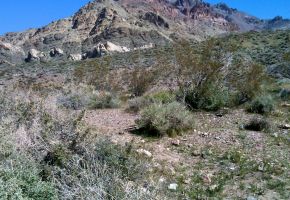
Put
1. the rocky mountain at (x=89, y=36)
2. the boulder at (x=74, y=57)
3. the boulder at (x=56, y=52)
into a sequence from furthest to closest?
the rocky mountain at (x=89, y=36)
the boulder at (x=56, y=52)
the boulder at (x=74, y=57)

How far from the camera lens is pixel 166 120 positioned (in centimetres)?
1002

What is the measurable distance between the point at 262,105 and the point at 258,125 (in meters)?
2.26

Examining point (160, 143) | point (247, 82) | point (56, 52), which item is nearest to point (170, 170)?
point (160, 143)

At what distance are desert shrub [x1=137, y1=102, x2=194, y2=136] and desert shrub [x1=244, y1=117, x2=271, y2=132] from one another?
1545 mm

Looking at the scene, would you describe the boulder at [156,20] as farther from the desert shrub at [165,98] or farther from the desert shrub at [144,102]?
the desert shrub at [144,102]


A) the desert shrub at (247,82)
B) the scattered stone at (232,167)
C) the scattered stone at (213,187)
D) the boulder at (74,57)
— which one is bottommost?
the scattered stone at (213,187)

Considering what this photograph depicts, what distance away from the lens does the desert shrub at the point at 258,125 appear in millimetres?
10539

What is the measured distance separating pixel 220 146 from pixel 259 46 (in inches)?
1210

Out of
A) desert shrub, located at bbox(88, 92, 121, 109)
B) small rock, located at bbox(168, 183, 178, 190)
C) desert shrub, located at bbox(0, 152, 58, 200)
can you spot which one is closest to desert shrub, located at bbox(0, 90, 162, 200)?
desert shrub, located at bbox(0, 152, 58, 200)

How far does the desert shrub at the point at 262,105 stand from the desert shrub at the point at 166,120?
324 centimetres

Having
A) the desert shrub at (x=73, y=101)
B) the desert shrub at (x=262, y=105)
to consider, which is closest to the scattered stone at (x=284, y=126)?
the desert shrub at (x=262, y=105)

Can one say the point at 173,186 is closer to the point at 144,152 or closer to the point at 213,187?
the point at 213,187

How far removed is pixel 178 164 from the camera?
7902mm

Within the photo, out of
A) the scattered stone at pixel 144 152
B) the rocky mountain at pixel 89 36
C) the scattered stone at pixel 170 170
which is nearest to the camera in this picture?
the scattered stone at pixel 170 170
